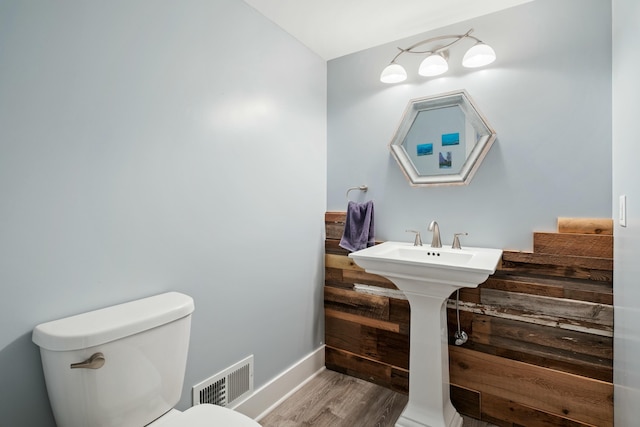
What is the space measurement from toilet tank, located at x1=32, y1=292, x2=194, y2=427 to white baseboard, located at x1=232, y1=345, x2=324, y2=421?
703 mm

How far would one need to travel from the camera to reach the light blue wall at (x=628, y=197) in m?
0.97

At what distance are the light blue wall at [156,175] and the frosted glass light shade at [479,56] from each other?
3.29 feet

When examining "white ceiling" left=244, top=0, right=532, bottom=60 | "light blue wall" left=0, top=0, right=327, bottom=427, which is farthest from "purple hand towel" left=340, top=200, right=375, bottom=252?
"white ceiling" left=244, top=0, right=532, bottom=60

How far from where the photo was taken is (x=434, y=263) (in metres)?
1.50

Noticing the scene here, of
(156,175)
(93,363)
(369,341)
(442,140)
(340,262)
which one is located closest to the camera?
(93,363)

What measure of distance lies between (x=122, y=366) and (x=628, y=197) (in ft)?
5.82

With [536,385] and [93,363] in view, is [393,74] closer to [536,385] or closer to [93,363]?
[536,385]

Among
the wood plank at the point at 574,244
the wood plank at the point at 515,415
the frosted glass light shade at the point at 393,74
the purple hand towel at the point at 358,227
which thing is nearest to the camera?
the wood plank at the point at 574,244

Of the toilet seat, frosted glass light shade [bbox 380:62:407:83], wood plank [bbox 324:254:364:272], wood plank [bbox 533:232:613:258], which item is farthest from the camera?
wood plank [bbox 324:254:364:272]

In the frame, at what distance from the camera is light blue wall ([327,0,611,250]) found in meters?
1.61

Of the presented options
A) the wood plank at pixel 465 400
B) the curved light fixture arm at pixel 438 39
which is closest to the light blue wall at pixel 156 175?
the curved light fixture arm at pixel 438 39

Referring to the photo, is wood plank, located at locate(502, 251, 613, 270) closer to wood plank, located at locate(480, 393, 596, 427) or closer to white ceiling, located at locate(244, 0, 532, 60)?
wood plank, located at locate(480, 393, 596, 427)

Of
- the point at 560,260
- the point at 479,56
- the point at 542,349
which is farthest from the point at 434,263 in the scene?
the point at 479,56

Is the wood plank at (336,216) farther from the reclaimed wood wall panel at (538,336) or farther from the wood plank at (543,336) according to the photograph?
the wood plank at (543,336)
